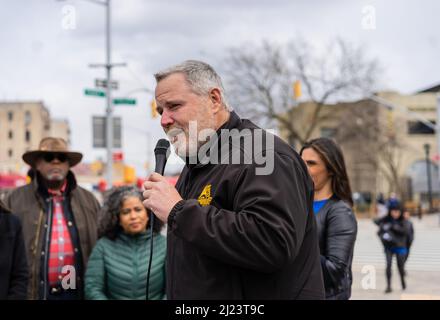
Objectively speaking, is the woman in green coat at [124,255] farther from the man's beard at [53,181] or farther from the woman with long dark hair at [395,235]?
the woman with long dark hair at [395,235]

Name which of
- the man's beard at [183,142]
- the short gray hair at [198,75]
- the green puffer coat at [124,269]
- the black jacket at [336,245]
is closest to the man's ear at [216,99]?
the short gray hair at [198,75]

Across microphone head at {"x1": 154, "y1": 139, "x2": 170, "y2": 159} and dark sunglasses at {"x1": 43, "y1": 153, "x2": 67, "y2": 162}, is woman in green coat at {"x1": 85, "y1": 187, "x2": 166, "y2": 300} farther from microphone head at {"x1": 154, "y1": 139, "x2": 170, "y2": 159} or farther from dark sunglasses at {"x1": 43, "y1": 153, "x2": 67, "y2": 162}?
microphone head at {"x1": 154, "y1": 139, "x2": 170, "y2": 159}

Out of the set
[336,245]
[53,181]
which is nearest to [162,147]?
[336,245]

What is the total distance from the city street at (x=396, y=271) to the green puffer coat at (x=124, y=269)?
1.78 metres

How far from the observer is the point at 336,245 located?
10.9 ft

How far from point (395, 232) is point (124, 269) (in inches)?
311

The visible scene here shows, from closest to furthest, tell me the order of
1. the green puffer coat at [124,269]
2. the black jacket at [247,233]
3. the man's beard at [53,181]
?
the black jacket at [247,233] < the green puffer coat at [124,269] < the man's beard at [53,181]

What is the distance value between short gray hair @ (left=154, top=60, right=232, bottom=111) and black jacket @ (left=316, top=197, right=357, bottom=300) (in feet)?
4.31

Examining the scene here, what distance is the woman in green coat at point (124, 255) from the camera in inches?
166

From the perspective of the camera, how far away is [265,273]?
6.59 feet

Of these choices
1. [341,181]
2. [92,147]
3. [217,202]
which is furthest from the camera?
[92,147]
